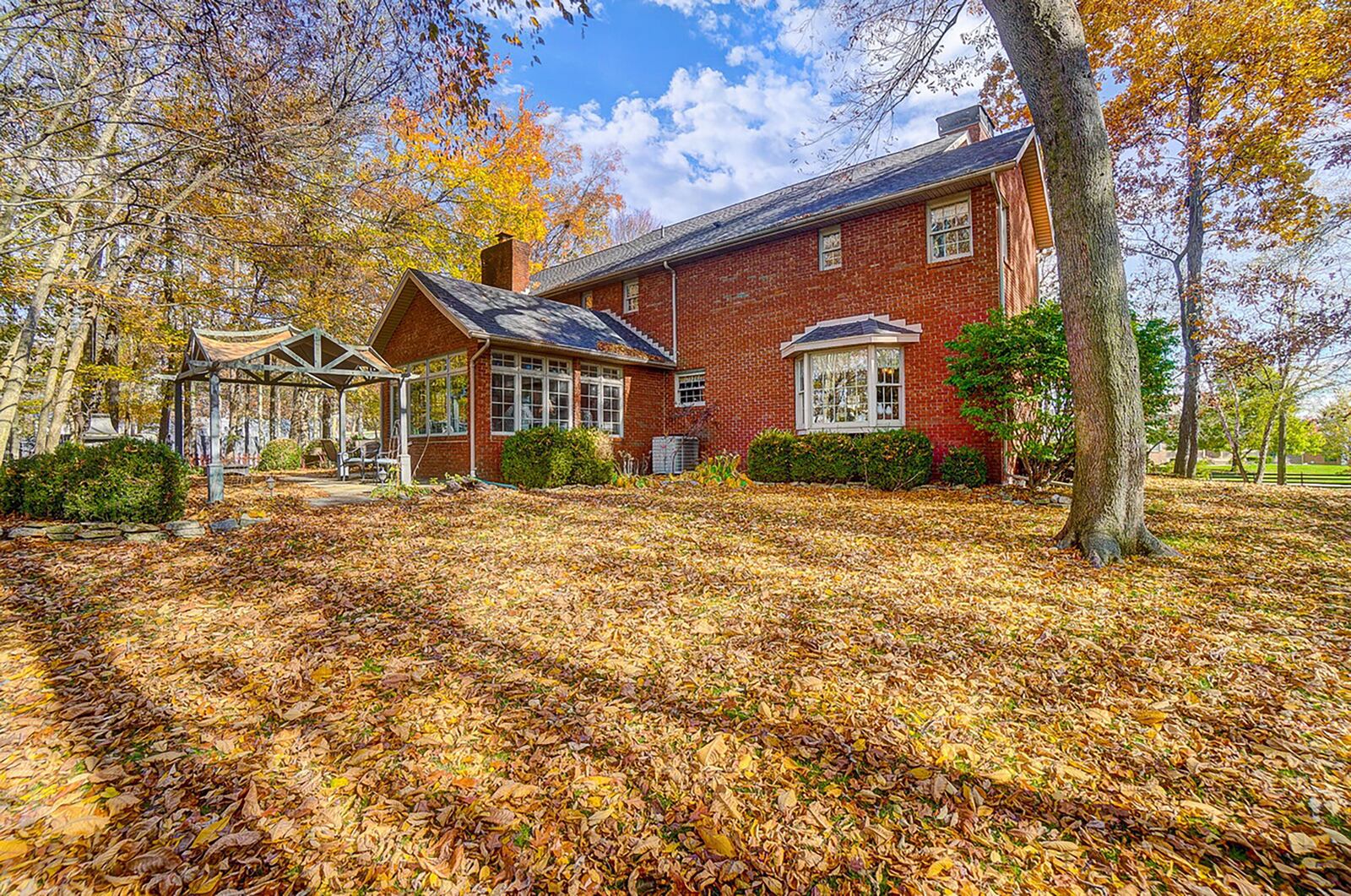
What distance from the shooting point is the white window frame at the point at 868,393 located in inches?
448

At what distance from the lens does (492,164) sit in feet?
64.5

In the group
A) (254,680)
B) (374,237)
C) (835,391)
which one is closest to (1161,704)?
(254,680)

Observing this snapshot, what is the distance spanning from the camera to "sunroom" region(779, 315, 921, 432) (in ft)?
37.3

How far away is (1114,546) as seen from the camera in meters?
5.14

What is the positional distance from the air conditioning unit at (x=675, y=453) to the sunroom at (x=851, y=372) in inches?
117

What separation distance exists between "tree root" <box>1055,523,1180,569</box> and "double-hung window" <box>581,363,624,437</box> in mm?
10357

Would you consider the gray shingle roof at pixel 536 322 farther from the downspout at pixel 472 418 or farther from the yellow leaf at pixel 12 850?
the yellow leaf at pixel 12 850

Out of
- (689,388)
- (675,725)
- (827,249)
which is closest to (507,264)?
(689,388)

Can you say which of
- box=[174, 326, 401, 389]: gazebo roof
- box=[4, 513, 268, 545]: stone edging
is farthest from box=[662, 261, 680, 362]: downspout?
box=[4, 513, 268, 545]: stone edging

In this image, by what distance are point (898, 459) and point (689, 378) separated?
6.49 meters

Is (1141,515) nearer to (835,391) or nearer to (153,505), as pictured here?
(835,391)

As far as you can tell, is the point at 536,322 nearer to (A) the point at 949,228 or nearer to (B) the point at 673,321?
(B) the point at 673,321

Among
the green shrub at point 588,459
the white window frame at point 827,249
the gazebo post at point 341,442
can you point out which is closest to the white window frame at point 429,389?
the gazebo post at point 341,442

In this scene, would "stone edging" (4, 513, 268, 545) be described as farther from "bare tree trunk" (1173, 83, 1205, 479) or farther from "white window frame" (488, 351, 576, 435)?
"bare tree trunk" (1173, 83, 1205, 479)
